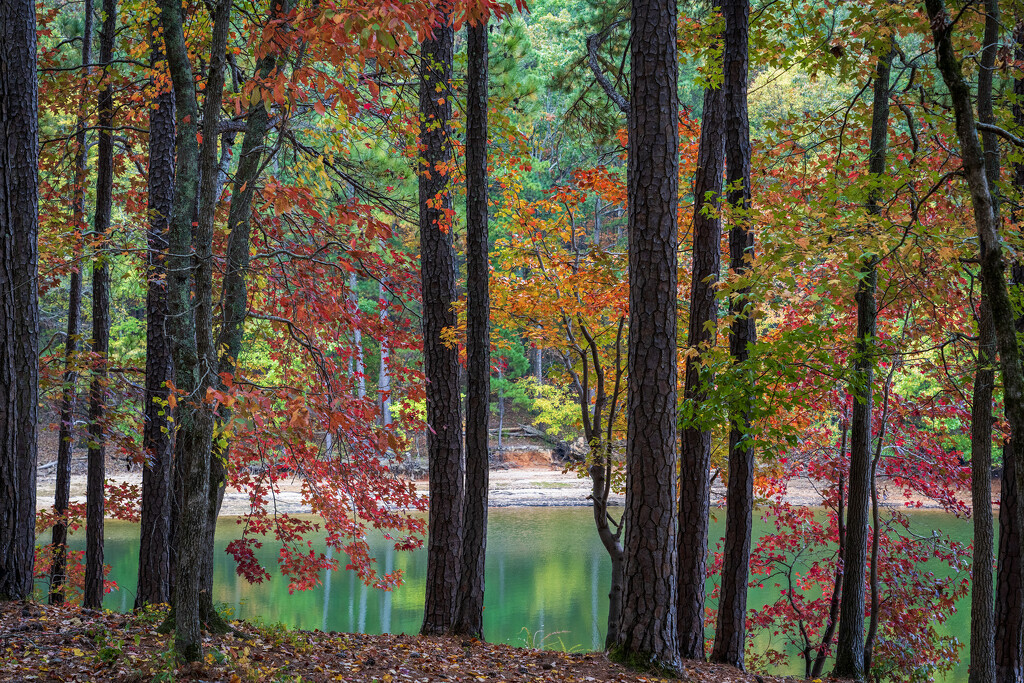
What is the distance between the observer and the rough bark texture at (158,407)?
7.06 metres

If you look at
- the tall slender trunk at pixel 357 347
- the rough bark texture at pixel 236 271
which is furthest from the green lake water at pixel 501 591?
the rough bark texture at pixel 236 271

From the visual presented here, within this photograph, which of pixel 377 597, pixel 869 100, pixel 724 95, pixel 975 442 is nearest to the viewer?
pixel 975 442

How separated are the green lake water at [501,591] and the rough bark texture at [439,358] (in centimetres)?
351

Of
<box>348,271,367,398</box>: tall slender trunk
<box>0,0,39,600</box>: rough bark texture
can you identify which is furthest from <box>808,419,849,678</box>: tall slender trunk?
<box>0,0,39,600</box>: rough bark texture

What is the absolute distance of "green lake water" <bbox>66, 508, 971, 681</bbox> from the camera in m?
11.4

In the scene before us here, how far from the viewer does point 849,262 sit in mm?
4719

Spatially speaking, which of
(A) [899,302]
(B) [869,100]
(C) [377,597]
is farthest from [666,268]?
(B) [869,100]

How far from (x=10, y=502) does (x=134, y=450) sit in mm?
2810

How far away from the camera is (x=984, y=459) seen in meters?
5.60

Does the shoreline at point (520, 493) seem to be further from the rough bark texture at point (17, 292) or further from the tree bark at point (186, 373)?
the tree bark at point (186, 373)

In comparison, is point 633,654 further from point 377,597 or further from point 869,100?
point 869,100

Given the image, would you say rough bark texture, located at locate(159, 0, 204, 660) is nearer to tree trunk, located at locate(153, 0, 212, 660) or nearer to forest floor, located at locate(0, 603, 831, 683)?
tree trunk, located at locate(153, 0, 212, 660)

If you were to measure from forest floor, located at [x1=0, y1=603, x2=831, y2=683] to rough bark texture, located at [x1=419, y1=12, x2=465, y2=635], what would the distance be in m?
0.91

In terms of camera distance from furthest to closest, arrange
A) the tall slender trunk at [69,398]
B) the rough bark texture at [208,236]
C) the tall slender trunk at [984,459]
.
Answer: the tall slender trunk at [69,398]
the tall slender trunk at [984,459]
the rough bark texture at [208,236]
